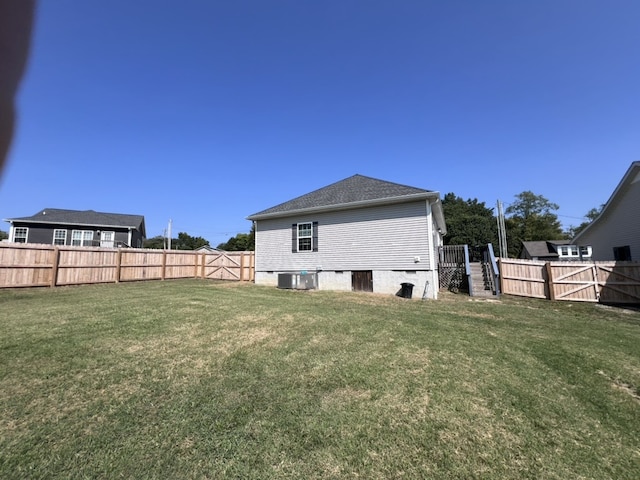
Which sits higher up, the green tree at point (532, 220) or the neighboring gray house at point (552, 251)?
the green tree at point (532, 220)

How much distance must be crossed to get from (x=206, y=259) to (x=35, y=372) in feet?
51.8

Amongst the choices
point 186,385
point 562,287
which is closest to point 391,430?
→ point 186,385

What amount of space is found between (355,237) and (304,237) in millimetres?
2772

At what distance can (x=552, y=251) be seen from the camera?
3912 cm

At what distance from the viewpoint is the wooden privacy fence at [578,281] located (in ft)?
36.9

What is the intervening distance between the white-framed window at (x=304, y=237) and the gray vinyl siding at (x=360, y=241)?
0.19 meters

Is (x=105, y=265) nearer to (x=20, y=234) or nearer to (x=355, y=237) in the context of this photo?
(x=355, y=237)

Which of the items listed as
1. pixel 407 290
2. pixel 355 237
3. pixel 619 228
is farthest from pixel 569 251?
pixel 355 237

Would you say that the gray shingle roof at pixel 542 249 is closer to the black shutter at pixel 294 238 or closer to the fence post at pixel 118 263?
→ the black shutter at pixel 294 238

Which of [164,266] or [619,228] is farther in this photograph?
[164,266]

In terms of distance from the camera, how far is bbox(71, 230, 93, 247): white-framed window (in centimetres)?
2273

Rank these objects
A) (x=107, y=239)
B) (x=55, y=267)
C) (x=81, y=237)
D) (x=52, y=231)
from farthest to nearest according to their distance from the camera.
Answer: (x=107, y=239), (x=81, y=237), (x=52, y=231), (x=55, y=267)

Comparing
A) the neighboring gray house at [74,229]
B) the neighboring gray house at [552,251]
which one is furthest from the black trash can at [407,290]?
the neighboring gray house at [552,251]

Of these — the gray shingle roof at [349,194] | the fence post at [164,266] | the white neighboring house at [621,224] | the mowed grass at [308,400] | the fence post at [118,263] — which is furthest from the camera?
the fence post at [164,266]
